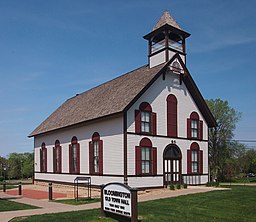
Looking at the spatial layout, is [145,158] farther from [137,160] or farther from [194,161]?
[194,161]

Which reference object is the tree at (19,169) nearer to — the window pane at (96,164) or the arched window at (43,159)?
the arched window at (43,159)

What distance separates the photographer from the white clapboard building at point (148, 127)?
80.4 ft

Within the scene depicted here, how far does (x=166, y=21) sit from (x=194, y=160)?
11767 millimetres

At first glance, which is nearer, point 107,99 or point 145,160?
point 145,160

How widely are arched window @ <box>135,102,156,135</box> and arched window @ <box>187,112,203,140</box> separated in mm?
4351

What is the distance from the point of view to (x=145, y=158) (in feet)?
82.4

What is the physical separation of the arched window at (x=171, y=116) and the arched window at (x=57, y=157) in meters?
12.4

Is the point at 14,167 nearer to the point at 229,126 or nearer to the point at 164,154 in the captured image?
the point at 229,126

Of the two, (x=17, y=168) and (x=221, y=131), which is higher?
(x=221, y=131)

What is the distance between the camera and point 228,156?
46469 millimetres

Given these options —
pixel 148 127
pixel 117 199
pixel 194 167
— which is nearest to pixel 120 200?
pixel 117 199

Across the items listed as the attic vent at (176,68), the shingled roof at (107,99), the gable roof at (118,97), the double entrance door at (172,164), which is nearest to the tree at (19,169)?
the shingled roof at (107,99)

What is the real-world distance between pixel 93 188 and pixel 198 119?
10.7 meters

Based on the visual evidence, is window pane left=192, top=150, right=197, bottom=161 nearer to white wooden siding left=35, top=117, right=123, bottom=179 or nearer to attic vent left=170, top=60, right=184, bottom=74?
attic vent left=170, top=60, right=184, bottom=74
